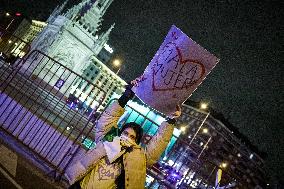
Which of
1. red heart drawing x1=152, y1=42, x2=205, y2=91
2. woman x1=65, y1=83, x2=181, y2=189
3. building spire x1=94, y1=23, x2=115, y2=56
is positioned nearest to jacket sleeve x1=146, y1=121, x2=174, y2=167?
woman x1=65, y1=83, x2=181, y2=189

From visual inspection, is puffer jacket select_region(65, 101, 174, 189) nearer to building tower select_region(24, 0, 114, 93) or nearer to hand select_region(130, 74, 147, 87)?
hand select_region(130, 74, 147, 87)

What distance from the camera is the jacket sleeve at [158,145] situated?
5645mm

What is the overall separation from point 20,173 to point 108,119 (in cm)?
250

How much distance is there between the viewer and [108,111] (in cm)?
536

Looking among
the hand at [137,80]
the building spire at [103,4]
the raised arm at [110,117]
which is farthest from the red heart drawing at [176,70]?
the building spire at [103,4]

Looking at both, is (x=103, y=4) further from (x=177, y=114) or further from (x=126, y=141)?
(x=126, y=141)

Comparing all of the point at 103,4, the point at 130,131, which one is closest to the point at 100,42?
the point at 103,4

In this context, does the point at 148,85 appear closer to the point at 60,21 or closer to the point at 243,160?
the point at 60,21

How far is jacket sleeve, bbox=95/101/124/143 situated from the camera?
536cm

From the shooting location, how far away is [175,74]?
6590 mm

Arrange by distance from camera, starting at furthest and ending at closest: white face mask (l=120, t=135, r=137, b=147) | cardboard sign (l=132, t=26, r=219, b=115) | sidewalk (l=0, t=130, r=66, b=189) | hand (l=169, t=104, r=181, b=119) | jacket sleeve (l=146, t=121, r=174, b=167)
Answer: cardboard sign (l=132, t=26, r=219, b=115), hand (l=169, t=104, r=181, b=119), sidewalk (l=0, t=130, r=66, b=189), jacket sleeve (l=146, t=121, r=174, b=167), white face mask (l=120, t=135, r=137, b=147)

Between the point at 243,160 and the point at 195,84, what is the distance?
9615cm

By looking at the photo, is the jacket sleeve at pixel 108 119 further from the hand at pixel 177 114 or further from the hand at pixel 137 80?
the hand at pixel 177 114

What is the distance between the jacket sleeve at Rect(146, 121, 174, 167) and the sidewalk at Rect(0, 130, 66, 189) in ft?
8.09
